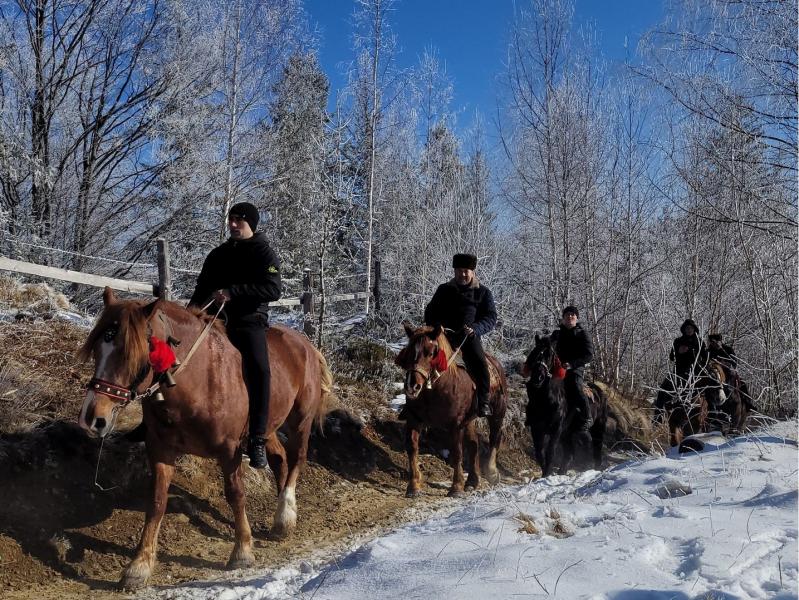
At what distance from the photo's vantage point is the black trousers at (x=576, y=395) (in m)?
8.87

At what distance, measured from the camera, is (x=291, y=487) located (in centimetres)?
599

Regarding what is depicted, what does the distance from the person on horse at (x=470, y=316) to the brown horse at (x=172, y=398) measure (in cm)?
290

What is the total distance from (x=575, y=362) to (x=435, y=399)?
2498mm

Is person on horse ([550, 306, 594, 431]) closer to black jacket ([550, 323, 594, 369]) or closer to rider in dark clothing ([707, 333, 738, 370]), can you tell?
black jacket ([550, 323, 594, 369])

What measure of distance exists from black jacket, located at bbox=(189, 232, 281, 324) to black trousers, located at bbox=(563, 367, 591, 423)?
16.7 ft

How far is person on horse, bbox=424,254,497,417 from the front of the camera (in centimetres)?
784

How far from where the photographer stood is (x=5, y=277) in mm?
10500

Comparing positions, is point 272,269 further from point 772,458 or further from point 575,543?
point 772,458

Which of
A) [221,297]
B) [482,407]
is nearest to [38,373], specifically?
[221,297]

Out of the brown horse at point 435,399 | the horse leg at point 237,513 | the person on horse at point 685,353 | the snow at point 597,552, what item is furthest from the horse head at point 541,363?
the horse leg at point 237,513

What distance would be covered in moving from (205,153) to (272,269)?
11.6 meters

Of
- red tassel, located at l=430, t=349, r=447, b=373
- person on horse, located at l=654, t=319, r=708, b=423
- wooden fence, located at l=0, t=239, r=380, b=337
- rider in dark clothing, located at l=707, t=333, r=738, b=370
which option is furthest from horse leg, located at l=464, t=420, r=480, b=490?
rider in dark clothing, located at l=707, t=333, r=738, b=370

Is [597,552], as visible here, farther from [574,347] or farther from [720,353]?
[720,353]

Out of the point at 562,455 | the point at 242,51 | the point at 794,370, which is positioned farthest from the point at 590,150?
the point at 242,51
